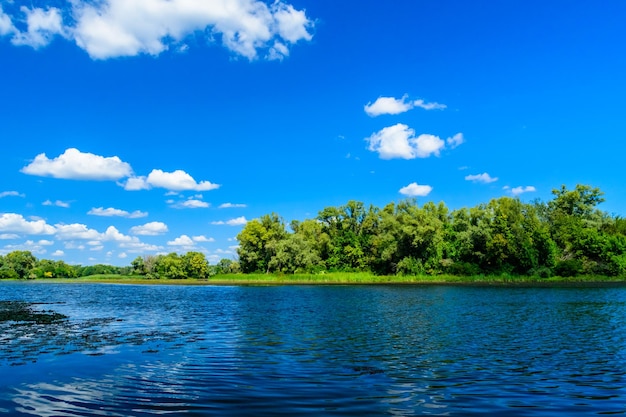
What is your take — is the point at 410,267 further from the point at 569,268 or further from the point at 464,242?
the point at 569,268

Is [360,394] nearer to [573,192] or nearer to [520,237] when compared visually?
[520,237]

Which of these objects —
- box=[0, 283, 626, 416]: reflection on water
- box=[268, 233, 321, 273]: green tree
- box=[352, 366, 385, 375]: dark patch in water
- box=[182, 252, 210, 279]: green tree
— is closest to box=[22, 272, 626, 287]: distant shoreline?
box=[268, 233, 321, 273]: green tree

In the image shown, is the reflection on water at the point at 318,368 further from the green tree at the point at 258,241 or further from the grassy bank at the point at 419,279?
the green tree at the point at 258,241

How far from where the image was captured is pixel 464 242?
368 ft

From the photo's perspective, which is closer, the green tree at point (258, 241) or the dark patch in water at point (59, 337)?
the dark patch in water at point (59, 337)

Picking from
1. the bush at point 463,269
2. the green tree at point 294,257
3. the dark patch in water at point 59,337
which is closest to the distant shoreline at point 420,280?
the bush at point 463,269

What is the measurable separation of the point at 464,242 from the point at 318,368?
10158 centimetres

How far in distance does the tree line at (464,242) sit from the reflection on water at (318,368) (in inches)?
3057

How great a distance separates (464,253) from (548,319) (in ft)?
266

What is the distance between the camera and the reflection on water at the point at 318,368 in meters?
12.6

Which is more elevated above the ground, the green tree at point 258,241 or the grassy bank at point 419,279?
the green tree at point 258,241

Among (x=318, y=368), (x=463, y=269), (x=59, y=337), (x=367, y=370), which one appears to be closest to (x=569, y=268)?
(x=463, y=269)

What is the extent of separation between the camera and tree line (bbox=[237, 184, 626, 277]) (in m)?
102

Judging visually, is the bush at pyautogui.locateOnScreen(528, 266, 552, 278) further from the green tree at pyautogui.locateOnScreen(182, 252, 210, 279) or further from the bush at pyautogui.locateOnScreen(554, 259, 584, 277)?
the green tree at pyautogui.locateOnScreen(182, 252, 210, 279)
